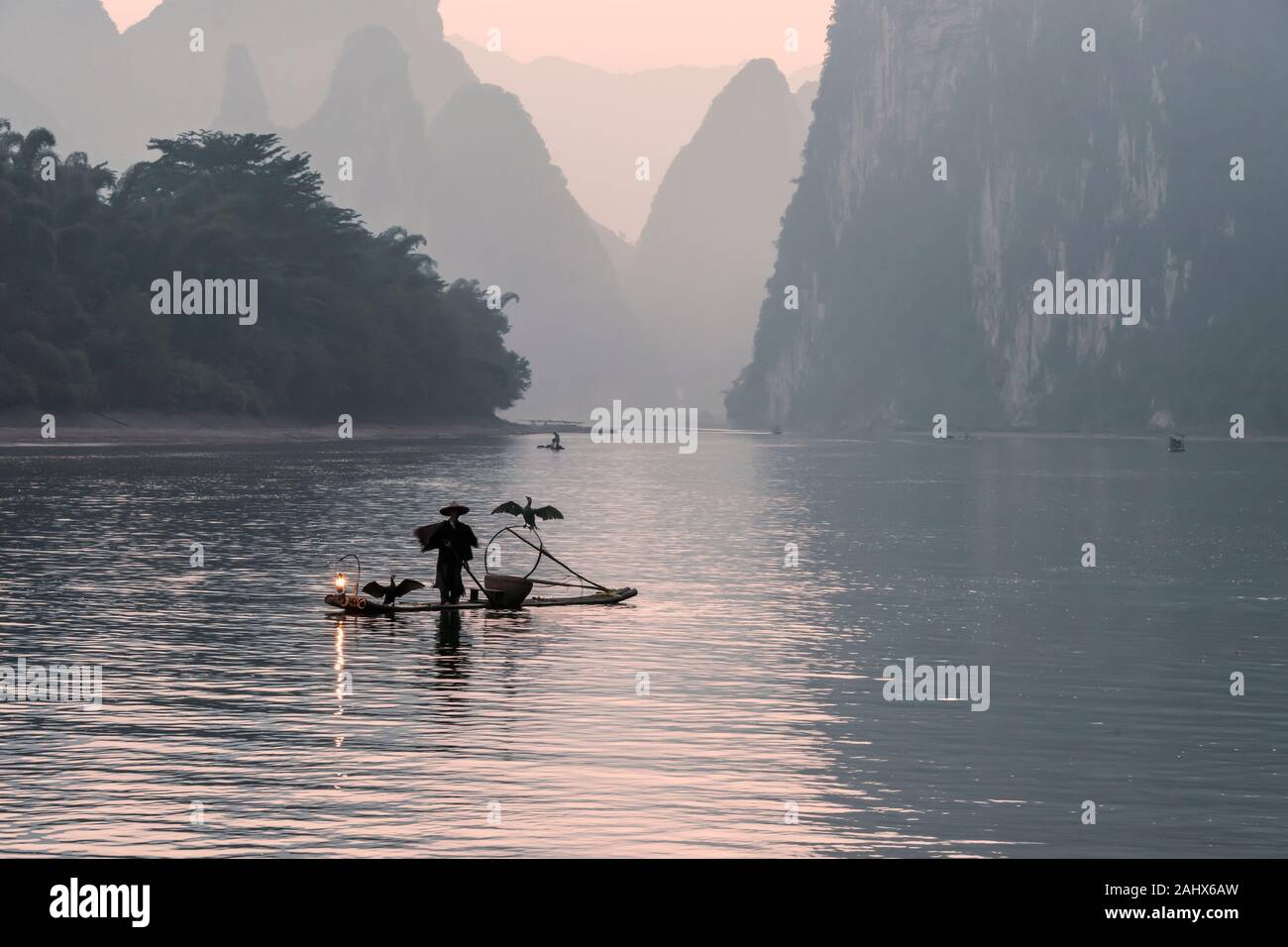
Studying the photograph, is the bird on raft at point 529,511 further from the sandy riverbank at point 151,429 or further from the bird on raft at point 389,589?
the sandy riverbank at point 151,429

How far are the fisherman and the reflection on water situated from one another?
2.14ft

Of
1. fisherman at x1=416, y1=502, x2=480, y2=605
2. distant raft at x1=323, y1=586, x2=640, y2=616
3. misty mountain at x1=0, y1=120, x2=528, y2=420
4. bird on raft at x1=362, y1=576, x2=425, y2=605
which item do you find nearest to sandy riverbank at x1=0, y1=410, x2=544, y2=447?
misty mountain at x1=0, y1=120, x2=528, y2=420

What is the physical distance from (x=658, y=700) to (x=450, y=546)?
9.22 meters

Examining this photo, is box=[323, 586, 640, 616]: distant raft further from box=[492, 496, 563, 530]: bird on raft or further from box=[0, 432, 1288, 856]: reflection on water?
box=[492, 496, 563, 530]: bird on raft

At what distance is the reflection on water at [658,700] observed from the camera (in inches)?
632

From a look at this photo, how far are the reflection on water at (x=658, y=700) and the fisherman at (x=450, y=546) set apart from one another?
653mm

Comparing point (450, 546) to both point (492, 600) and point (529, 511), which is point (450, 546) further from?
point (529, 511)

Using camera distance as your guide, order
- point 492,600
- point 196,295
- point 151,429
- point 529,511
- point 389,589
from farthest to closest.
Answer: point 196,295 → point 151,429 → point 529,511 → point 492,600 → point 389,589

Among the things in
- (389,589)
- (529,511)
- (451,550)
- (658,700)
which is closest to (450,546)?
(451,550)

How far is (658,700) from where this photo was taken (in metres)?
23.2

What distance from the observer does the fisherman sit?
3106 centimetres

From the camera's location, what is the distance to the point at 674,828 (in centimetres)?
1573
